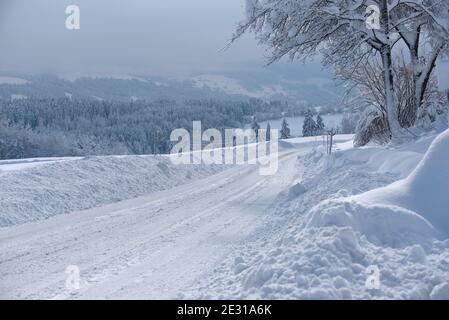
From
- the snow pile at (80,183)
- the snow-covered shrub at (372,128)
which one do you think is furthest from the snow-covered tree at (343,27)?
the snow pile at (80,183)

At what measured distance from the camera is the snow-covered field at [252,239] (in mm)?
5059

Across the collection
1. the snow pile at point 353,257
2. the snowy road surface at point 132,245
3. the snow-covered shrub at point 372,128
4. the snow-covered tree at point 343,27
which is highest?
the snow-covered tree at point 343,27

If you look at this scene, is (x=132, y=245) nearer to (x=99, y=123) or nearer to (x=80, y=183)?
(x=80, y=183)

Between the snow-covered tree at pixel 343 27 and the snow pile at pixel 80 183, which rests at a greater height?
the snow-covered tree at pixel 343 27

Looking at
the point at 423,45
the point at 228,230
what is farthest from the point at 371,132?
the point at 228,230

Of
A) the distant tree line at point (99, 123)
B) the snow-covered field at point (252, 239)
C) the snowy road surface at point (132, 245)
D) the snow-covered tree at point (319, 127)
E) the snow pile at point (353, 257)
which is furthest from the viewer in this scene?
the snow-covered tree at point (319, 127)

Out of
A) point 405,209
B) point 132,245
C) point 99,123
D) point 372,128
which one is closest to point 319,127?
point 99,123

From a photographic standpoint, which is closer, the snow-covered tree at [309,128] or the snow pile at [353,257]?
the snow pile at [353,257]

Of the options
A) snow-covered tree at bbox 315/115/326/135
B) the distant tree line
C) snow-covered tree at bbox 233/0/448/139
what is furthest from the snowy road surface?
snow-covered tree at bbox 315/115/326/135

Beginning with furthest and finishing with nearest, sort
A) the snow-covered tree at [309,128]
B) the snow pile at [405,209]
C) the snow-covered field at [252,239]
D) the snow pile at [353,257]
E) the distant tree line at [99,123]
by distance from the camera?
the snow-covered tree at [309,128] < the distant tree line at [99,123] < the snow pile at [405,209] < the snow-covered field at [252,239] < the snow pile at [353,257]

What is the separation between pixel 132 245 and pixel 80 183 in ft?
26.7

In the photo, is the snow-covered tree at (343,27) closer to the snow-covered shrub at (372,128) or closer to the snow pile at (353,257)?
the snow-covered shrub at (372,128)

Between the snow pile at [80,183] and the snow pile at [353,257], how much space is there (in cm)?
768
